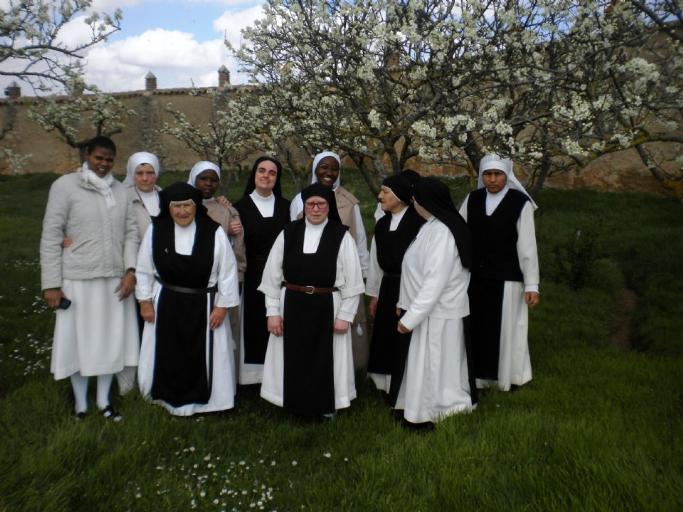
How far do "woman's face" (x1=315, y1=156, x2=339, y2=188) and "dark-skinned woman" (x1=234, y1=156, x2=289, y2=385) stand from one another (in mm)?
371

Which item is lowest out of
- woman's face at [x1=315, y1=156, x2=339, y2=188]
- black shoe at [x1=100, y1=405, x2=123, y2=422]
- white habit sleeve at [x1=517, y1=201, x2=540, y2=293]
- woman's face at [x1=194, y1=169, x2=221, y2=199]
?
black shoe at [x1=100, y1=405, x2=123, y2=422]

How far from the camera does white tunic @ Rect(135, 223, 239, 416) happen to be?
155 inches

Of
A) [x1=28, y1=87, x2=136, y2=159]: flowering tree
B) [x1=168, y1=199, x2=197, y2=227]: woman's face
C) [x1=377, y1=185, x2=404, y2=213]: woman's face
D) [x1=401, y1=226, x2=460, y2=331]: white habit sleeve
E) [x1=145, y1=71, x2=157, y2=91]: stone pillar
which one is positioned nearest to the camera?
[x1=401, y1=226, x2=460, y2=331]: white habit sleeve

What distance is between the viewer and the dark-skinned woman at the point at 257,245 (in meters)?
4.59

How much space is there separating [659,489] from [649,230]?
992 centimetres

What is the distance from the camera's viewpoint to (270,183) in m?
4.56

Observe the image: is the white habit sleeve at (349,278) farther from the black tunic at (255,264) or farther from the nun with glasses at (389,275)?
the black tunic at (255,264)

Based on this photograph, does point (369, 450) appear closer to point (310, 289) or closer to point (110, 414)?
point (310, 289)

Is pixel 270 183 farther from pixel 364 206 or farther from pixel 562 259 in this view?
pixel 364 206

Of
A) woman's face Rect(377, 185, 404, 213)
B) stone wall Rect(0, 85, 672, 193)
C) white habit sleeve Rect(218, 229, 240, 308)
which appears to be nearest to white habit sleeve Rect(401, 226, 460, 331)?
woman's face Rect(377, 185, 404, 213)

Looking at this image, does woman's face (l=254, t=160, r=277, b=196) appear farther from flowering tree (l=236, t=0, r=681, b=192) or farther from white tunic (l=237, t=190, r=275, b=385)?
flowering tree (l=236, t=0, r=681, b=192)

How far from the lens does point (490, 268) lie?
15.0ft

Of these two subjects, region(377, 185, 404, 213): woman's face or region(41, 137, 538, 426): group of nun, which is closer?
region(41, 137, 538, 426): group of nun

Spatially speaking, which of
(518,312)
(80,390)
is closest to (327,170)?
(518,312)
